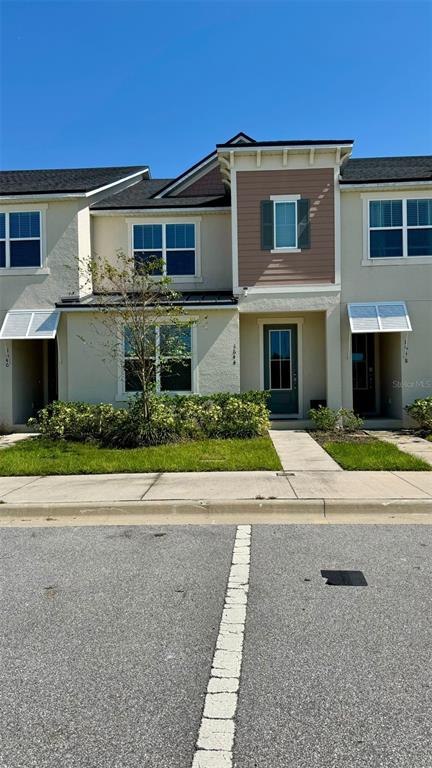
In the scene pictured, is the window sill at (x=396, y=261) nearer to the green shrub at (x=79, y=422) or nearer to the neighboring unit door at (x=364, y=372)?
the neighboring unit door at (x=364, y=372)

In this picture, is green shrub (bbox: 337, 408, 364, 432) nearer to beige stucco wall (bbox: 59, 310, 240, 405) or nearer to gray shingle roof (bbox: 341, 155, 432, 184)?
beige stucco wall (bbox: 59, 310, 240, 405)

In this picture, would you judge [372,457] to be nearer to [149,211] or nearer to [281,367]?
[281,367]

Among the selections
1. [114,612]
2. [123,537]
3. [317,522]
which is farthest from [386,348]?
[114,612]

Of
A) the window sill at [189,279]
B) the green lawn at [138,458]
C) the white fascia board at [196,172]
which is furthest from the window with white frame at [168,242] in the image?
the green lawn at [138,458]

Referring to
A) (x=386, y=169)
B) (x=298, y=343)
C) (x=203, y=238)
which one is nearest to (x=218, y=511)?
(x=298, y=343)

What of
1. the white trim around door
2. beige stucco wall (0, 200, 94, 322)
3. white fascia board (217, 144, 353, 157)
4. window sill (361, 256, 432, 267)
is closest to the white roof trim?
white fascia board (217, 144, 353, 157)

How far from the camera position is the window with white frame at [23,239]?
14344 millimetres

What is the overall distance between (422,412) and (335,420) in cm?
207

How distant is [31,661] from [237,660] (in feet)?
4.17

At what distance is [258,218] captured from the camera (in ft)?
45.8

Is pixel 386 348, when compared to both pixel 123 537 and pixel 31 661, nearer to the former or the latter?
pixel 123 537

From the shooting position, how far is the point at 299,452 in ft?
34.3

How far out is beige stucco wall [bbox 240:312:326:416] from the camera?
588 inches

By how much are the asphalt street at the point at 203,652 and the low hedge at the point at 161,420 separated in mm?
5733
